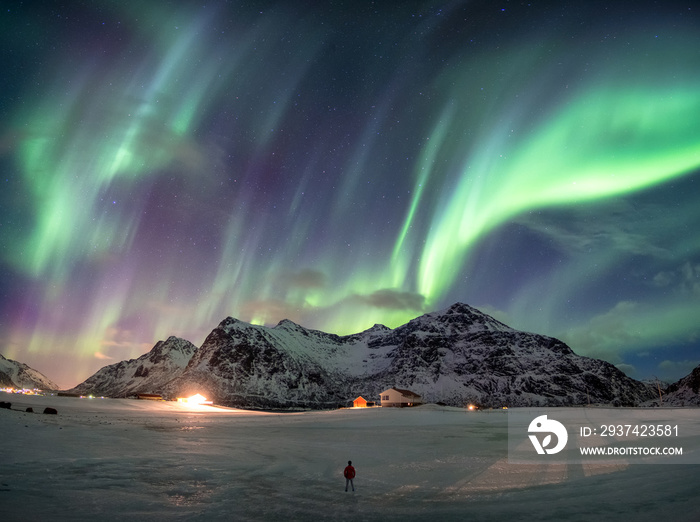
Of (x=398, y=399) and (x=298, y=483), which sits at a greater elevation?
(x=298, y=483)

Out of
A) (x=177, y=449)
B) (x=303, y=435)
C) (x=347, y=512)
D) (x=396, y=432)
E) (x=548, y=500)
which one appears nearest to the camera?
(x=347, y=512)

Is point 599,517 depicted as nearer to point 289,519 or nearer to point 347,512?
point 347,512

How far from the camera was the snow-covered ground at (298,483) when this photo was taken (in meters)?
14.2

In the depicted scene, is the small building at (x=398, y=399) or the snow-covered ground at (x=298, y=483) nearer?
the snow-covered ground at (x=298, y=483)

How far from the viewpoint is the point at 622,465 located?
21953mm

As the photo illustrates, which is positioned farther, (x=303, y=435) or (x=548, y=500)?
(x=303, y=435)

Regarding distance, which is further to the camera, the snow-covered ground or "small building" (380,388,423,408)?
"small building" (380,388,423,408)

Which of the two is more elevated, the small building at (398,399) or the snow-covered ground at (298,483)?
the snow-covered ground at (298,483)

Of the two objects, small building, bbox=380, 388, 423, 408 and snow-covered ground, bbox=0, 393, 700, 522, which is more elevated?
snow-covered ground, bbox=0, 393, 700, 522

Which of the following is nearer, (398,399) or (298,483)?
(298,483)

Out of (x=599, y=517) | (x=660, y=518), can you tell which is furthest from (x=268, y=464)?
(x=660, y=518)

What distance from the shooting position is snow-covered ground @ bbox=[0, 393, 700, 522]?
559 inches

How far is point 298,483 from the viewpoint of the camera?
18.9m

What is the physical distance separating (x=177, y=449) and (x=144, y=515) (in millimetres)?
13072
